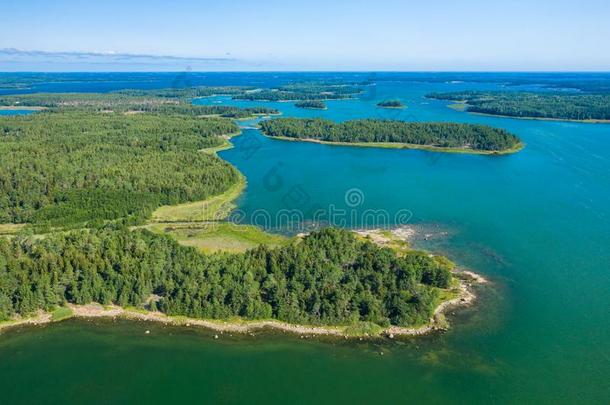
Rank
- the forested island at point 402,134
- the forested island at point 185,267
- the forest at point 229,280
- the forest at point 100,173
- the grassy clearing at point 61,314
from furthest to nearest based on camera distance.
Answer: the forested island at point 402,134 < the forest at point 100,173 < the grassy clearing at point 61,314 < the forested island at point 185,267 < the forest at point 229,280

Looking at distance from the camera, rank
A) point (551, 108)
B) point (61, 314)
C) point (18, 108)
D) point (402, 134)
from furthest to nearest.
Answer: point (18, 108) → point (551, 108) → point (402, 134) → point (61, 314)

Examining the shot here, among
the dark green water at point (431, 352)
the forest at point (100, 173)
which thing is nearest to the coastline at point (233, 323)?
the dark green water at point (431, 352)

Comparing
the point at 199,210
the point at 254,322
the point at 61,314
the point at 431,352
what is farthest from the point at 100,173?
the point at 431,352

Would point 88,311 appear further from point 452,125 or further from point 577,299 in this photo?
point 452,125

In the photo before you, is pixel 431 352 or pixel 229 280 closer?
pixel 431 352

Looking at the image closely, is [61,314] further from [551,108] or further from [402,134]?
[551,108]

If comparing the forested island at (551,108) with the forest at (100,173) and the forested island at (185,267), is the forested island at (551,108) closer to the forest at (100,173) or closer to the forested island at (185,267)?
the forest at (100,173)
